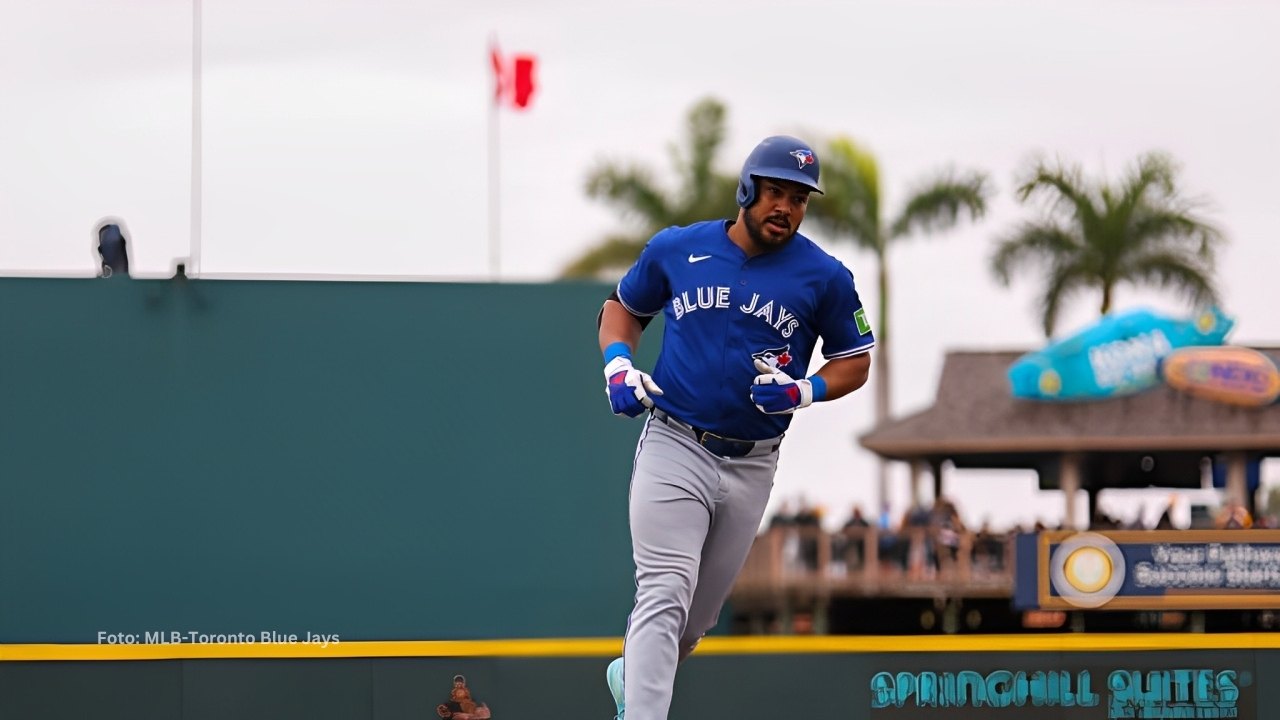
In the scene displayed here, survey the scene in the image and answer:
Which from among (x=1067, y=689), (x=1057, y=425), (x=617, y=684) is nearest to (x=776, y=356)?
(x=617, y=684)

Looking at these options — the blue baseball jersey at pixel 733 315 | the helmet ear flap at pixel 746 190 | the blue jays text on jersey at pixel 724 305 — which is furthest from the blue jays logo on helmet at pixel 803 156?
the blue jays text on jersey at pixel 724 305

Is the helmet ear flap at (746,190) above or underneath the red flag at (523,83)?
underneath

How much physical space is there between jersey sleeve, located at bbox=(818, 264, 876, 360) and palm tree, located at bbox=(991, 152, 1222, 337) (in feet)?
91.2

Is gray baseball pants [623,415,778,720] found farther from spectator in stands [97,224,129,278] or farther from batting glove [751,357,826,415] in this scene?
spectator in stands [97,224,129,278]

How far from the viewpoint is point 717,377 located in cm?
606

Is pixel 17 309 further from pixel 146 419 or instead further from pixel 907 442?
pixel 907 442

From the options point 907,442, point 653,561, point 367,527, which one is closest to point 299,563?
point 367,527

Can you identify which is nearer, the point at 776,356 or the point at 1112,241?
the point at 776,356

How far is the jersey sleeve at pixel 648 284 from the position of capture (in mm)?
6238

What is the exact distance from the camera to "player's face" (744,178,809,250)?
5989mm

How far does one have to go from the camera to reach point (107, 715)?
8.38 metres

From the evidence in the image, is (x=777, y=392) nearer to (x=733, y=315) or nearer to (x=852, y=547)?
(x=733, y=315)

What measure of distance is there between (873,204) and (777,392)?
3224 centimetres

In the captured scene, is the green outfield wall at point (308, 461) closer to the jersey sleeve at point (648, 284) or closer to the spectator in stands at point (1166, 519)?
the jersey sleeve at point (648, 284)
